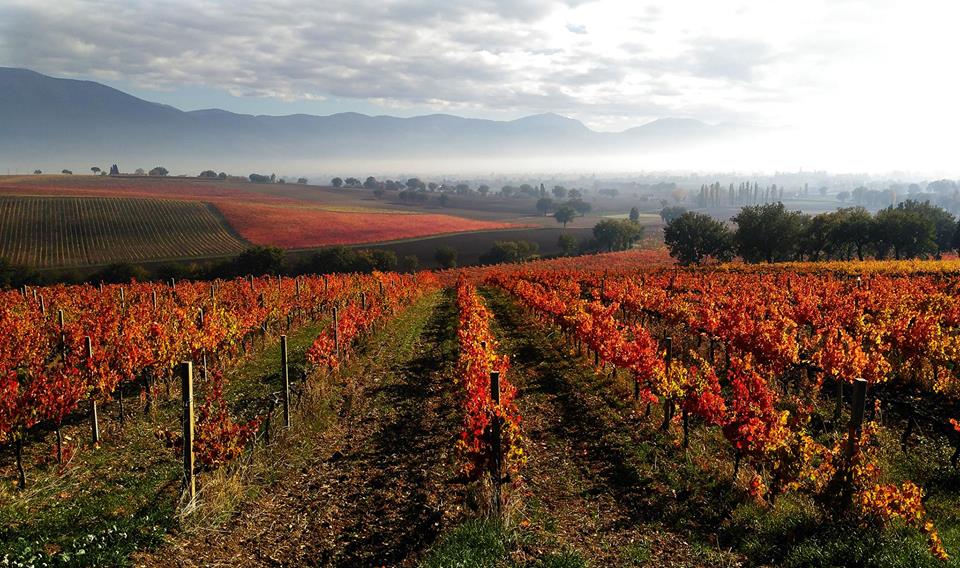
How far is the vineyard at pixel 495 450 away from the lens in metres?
8.51

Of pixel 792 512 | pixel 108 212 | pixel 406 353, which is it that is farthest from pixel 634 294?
pixel 108 212

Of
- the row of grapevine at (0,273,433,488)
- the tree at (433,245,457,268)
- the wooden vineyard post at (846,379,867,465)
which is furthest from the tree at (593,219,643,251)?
the wooden vineyard post at (846,379,867,465)

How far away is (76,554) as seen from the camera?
7.27 m

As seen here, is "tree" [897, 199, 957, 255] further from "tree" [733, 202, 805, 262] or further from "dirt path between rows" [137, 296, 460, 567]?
"dirt path between rows" [137, 296, 460, 567]

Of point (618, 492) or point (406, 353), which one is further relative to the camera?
point (406, 353)

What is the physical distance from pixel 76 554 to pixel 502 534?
619 centimetres

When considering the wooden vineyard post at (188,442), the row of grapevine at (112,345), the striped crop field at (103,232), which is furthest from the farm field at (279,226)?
the wooden vineyard post at (188,442)

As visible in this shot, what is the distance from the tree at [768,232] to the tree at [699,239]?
683cm

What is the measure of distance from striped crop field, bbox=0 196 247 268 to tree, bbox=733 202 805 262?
82740mm

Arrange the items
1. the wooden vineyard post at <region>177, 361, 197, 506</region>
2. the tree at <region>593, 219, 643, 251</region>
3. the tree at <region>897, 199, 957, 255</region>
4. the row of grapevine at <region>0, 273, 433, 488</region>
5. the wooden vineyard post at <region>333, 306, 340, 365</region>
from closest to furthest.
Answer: the wooden vineyard post at <region>177, 361, 197, 506</region>
the row of grapevine at <region>0, 273, 433, 488</region>
the wooden vineyard post at <region>333, 306, 340, 365</region>
the tree at <region>897, 199, 957, 255</region>
the tree at <region>593, 219, 643, 251</region>

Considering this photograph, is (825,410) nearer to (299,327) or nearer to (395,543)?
(395,543)

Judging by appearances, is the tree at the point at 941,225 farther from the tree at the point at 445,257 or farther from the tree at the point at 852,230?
the tree at the point at 445,257

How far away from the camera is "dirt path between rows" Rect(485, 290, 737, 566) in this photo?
8.68m

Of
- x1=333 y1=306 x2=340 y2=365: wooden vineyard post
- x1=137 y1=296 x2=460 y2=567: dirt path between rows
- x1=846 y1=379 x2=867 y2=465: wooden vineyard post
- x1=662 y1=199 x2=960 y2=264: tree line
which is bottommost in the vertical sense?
x1=137 y1=296 x2=460 y2=567: dirt path between rows
